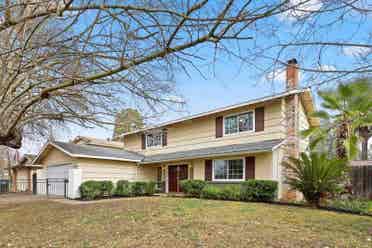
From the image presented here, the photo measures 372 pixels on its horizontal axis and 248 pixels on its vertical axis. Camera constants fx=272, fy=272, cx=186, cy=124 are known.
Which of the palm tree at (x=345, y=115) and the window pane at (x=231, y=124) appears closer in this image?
the palm tree at (x=345, y=115)

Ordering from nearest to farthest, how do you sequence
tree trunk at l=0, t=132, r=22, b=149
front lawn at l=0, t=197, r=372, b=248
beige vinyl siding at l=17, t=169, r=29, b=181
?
front lawn at l=0, t=197, r=372, b=248, tree trunk at l=0, t=132, r=22, b=149, beige vinyl siding at l=17, t=169, r=29, b=181

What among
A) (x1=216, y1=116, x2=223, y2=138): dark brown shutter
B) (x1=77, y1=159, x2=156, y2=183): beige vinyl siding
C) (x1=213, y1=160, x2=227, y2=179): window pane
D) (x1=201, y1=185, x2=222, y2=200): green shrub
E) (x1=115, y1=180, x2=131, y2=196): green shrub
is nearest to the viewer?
(x1=201, y1=185, x2=222, y2=200): green shrub

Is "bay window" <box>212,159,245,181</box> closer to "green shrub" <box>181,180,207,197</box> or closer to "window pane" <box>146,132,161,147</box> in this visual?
"green shrub" <box>181,180,207,197</box>

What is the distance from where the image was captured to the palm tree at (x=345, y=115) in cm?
820

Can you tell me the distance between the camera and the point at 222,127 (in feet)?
52.3

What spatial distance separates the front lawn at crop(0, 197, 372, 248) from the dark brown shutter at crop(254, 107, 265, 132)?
19.6ft

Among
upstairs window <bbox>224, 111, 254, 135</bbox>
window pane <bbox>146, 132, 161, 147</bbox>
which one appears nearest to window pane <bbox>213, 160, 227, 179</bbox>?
upstairs window <bbox>224, 111, 254, 135</bbox>

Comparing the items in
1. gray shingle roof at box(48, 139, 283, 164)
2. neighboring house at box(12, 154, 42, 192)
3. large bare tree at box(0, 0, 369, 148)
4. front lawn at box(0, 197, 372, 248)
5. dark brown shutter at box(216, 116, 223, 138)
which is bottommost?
neighboring house at box(12, 154, 42, 192)

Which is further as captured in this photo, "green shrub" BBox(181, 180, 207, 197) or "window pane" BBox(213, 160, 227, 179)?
"window pane" BBox(213, 160, 227, 179)

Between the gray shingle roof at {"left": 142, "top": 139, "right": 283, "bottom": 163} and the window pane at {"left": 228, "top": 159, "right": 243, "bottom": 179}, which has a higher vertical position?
the gray shingle roof at {"left": 142, "top": 139, "right": 283, "bottom": 163}

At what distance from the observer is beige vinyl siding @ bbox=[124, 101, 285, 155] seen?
44.6 feet

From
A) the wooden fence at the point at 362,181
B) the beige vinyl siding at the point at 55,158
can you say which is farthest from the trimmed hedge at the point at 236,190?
the beige vinyl siding at the point at 55,158

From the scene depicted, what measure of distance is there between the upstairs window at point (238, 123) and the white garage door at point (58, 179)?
9.62 m

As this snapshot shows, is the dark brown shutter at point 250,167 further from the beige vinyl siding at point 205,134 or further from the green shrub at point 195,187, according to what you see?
the green shrub at point 195,187
